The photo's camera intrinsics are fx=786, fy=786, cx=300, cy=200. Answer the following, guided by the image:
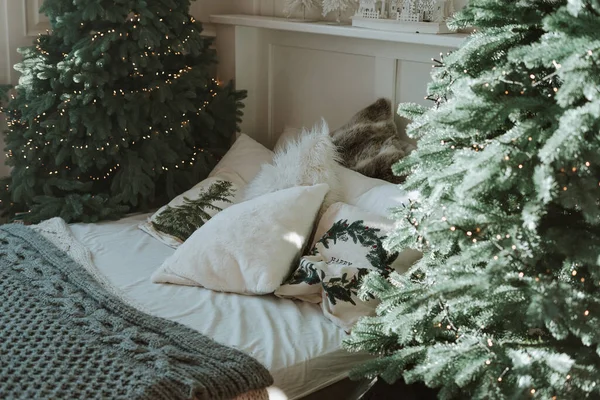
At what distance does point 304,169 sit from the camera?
2963 mm

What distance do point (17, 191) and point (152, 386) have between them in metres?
1.53

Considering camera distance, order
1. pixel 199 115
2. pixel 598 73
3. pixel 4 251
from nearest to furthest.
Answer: pixel 598 73 → pixel 4 251 → pixel 199 115

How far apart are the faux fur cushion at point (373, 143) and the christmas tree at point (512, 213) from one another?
39.6 inches

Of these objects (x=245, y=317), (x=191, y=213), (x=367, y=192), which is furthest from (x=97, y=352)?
(x=367, y=192)

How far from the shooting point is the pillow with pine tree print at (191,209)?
3.07m

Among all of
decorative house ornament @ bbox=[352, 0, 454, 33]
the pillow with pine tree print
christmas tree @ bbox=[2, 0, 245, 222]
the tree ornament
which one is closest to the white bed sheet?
the pillow with pine tree print

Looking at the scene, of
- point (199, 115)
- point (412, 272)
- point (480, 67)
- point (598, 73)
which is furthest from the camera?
point (199, 115)

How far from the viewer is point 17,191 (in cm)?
317

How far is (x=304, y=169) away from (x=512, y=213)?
4.11 ft

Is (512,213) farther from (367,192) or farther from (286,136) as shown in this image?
(286,136)

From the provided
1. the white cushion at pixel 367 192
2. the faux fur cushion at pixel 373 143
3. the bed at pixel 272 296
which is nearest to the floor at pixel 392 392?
the bed at pixel 272 296

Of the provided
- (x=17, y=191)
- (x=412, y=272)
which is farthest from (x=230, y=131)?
(x=412, y=272)

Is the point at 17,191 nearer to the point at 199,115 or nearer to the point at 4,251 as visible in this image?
the point at 4,251

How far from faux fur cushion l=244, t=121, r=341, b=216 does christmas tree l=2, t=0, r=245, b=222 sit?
0.47 metres
